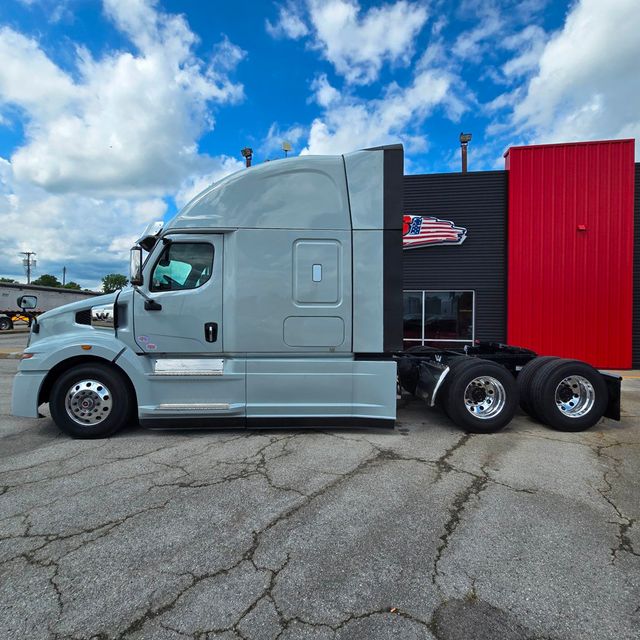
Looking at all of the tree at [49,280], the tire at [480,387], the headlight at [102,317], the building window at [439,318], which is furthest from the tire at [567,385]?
the tree at [49,280]

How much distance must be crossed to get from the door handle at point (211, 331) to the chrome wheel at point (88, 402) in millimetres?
1378

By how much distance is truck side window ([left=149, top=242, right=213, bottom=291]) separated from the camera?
4656mm

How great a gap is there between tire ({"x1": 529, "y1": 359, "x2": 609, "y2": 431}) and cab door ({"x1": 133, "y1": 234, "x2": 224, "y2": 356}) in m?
4.24

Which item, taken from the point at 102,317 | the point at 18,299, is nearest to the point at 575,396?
the point at 102,317

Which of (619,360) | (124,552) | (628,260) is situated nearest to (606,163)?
(628,260)

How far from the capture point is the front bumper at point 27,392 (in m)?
4.65

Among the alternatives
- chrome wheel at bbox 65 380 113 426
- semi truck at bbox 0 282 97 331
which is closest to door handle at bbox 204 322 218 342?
chrome wheel at bbox 65 380 113 426

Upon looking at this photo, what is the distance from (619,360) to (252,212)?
1158 cm

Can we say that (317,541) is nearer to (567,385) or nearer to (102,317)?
(102,317)

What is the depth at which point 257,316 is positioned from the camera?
4.62 metres

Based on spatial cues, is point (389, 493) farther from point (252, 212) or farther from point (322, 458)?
point (252, 212)

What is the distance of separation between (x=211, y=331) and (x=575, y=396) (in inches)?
192

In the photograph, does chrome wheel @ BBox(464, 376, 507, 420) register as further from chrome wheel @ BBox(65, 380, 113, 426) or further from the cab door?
chrome wheel @ BBox(65, 380, 113, 426)

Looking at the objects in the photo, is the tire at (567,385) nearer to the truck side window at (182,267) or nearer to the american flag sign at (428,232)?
the truck side window at (182,267)
